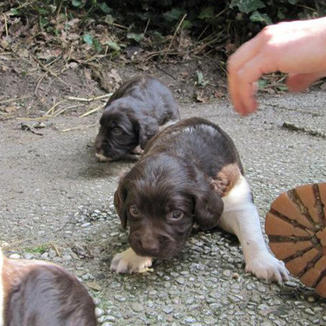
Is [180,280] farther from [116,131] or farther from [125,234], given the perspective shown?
[116,131]

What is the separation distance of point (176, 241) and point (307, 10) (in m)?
8.41

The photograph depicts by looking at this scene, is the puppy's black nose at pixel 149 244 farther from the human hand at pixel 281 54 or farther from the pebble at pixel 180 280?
the human hand at pixel 281 54

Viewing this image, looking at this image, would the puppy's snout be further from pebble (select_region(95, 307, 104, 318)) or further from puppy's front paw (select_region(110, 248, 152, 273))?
pebble (select_region(95, 307, 104, 318))

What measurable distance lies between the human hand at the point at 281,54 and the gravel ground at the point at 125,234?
1.75 meters

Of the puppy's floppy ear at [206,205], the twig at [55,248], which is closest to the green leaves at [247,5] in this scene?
the puppy's floppy ear at [206,205]

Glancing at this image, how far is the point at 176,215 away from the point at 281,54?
208cm

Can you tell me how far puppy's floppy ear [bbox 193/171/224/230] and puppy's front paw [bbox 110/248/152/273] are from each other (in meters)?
0.43

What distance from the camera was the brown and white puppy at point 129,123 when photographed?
271 inches

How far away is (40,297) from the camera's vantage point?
2.31m

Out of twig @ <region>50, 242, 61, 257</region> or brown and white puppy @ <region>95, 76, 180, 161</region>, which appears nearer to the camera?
twig @ <region>50, 242, 61, 257</region>

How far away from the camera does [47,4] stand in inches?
447

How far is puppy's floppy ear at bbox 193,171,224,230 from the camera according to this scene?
3998 millimetres

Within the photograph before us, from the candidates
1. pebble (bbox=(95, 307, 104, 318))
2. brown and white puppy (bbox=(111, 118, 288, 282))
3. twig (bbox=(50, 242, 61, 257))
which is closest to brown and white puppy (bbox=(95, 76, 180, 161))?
brown and white puppy (bbox=(111, 118, 288, 282))

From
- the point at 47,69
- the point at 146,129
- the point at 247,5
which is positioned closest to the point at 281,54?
the point at 146,129
